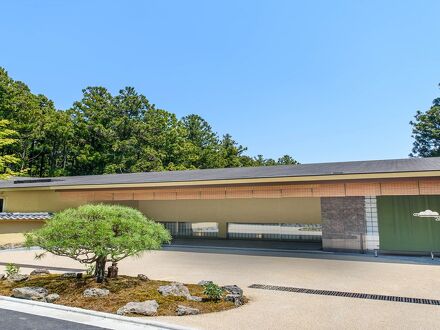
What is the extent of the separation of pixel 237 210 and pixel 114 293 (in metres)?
13.8

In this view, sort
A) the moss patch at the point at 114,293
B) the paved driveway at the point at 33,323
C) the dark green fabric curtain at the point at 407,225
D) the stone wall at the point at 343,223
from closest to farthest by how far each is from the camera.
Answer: the paved driveway at the point at 33,323
the moss patch at the point at 114,293
the dark green fabric curtain at the point at 407,225
the stone wall at the point at 343,223

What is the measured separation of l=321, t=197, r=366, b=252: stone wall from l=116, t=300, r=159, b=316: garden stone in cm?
1122

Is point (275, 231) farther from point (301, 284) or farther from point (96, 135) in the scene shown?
point (96, 135)

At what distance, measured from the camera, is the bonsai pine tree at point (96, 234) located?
8586 millimetres

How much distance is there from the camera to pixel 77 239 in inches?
338

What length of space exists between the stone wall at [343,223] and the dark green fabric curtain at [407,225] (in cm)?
89

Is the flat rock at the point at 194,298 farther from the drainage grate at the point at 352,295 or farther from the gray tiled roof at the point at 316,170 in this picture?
the gray tiled roof at the point at 316,170

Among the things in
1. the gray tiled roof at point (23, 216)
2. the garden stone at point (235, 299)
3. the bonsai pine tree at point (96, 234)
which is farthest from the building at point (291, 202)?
the garden stone at point (235, 299)

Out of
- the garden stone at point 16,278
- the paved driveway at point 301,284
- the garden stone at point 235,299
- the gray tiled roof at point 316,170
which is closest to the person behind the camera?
the paved driveway at point 301,284

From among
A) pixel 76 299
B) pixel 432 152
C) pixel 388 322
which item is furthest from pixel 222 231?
pixel 432 152

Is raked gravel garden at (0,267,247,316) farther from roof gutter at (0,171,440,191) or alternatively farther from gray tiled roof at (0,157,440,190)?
gray tiled roof at (0,157,440,190)

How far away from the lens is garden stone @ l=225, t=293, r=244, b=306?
8031 millimetres

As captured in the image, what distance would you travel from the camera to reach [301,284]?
33.6 ft

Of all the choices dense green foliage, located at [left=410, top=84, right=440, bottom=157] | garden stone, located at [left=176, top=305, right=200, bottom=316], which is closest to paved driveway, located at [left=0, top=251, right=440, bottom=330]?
garden stone, located at [left=176, top=305, right=200, bottom=316]
